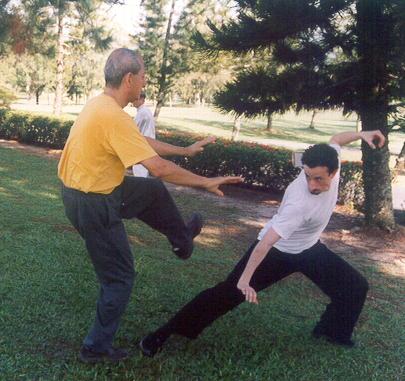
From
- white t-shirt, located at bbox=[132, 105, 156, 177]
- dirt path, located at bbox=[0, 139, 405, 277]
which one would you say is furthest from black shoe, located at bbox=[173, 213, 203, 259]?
dirt path, located at bbox=[0, 139, 405, 277]

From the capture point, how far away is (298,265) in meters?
3.51

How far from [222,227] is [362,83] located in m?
3.04

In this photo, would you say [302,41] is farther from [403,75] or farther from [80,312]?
[80,312]

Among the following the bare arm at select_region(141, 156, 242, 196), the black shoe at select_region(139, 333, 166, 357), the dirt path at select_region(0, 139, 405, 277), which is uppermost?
the bare arm at select_region(141, 156, 242, 196)

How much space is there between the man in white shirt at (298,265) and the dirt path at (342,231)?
2926 mm

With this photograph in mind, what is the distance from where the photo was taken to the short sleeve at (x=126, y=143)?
2676 mm

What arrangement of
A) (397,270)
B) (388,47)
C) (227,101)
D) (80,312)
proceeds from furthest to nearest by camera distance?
(227,101), (388,47), (397,270), (80,312)

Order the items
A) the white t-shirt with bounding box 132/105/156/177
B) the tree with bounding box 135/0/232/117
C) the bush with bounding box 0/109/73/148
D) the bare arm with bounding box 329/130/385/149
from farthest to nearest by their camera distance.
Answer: the tree with bounding box 135/0/232/117, the bush with bounding box 0/109/73/148, the white t-shirt with bounding box 132/105/156/177, the bare arm with bounding box 329/130/385/149

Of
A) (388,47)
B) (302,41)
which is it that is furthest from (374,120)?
(302,41)

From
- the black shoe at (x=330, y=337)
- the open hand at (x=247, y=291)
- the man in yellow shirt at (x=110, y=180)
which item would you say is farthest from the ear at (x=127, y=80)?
the black shoe at (x=330, y=337)

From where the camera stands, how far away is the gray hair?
2.78 meters

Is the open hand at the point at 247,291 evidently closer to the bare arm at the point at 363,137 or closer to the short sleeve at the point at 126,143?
the short sleeve at the point at 126,143

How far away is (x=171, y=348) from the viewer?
11.5 feet

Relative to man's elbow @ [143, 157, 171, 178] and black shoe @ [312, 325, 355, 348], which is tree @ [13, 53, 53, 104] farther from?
man's elbow @ [143, 157, 171, 178]
